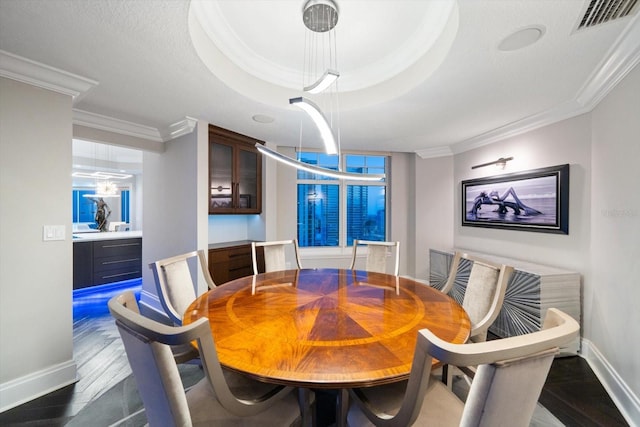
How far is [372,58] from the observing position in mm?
2387

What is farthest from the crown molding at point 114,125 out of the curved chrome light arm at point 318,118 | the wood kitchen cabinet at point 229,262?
the curved chrome light arm at point 318,118

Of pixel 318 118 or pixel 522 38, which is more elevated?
pixel 522 38

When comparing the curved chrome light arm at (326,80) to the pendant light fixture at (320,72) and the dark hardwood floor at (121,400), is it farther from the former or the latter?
the dark hardwood floor at (121,400)

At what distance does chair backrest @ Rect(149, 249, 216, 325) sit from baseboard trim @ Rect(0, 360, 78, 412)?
3.89ft

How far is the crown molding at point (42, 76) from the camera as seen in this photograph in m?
1.86

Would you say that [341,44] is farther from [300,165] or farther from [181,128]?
[181,128]

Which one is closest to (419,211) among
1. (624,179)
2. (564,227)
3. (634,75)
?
(564,227)

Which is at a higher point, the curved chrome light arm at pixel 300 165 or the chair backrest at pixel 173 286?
the curved chrome light arm at pixel 300 165

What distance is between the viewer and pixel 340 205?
4961mm

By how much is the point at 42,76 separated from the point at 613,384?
491cm

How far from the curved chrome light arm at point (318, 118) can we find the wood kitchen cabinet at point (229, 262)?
2.19 m

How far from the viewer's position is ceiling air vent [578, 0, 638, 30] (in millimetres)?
1392

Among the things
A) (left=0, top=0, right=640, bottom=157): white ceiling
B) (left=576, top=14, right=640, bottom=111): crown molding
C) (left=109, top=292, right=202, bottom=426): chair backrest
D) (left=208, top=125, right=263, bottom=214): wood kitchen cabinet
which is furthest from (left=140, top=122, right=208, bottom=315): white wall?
(left=576, top=14, right=640, bottom=111): crown molding

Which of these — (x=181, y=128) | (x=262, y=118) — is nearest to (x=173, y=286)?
(x=262, y=118)
